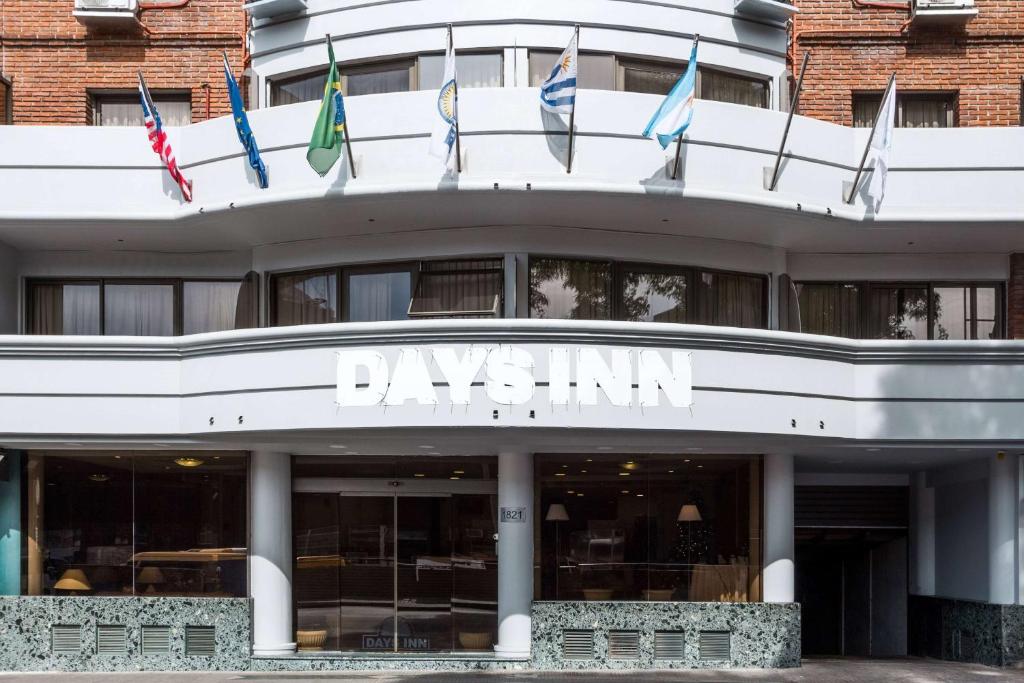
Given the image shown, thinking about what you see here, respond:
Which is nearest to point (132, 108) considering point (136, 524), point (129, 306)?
point (129, 306)

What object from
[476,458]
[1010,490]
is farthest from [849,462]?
[476,458]

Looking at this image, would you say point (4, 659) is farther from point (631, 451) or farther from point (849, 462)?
point (849, 462)

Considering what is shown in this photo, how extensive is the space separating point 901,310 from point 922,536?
4.98m

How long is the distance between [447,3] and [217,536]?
940cm

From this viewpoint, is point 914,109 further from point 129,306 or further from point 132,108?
point 129,306

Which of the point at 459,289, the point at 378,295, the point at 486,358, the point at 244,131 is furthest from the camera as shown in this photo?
the point at 378,295

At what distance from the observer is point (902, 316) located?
22750 mm

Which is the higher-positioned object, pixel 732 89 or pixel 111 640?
pixel 732 89

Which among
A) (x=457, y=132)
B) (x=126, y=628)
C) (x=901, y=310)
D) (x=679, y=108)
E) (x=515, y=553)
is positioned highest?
(x=679, y=108)

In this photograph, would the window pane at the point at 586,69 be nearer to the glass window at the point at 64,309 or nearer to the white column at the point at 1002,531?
the glass window at the point at 64,309

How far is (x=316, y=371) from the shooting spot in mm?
19469

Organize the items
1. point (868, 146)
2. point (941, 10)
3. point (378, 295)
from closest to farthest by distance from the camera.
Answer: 1. point (868, 146)
2. point (378, 295)
3. point (941, 10)

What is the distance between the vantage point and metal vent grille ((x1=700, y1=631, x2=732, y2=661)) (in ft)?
69.7

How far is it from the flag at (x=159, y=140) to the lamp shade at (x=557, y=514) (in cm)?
758
